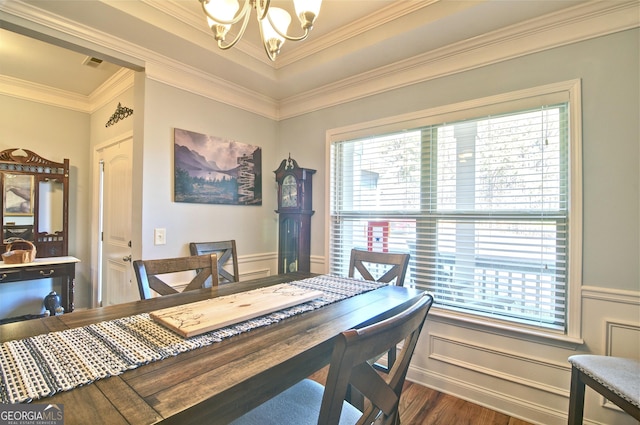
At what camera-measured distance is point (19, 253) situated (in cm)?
295

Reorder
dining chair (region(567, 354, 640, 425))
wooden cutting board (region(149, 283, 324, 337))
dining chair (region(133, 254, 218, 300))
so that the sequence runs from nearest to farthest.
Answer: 1. wooden cutting board (region(149, 283, 324, 337))
2. dining chair (region(567, 354, 640, 425))
3. dining chair (region(133, 254, 218, 300))

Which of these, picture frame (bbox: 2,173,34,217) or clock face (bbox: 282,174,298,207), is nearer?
clock face (bbox: 282,174,298,207)

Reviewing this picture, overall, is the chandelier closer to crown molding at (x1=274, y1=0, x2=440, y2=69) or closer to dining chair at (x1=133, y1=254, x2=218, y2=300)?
crown molding at (x1=274, y1=0, x2=440, y2=69)

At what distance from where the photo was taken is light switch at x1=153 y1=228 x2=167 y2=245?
2.35 m

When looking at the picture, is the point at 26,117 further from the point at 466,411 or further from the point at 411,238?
the point at 466,411

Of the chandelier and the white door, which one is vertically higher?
the chandelier

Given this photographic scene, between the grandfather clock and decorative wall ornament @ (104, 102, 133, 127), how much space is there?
1.54 metres

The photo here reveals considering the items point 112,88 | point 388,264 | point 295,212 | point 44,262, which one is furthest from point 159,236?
point 112,88

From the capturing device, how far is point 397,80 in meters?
2.46

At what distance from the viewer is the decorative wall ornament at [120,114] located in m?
2.90

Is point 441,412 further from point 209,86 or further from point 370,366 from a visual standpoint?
point 209,86

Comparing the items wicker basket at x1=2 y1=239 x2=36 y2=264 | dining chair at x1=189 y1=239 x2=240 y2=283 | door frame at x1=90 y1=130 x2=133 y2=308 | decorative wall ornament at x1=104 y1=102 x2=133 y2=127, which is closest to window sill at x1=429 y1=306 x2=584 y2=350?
dining chair at x1=189 y1=239 x2=240 y2=283

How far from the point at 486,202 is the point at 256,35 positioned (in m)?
2.13

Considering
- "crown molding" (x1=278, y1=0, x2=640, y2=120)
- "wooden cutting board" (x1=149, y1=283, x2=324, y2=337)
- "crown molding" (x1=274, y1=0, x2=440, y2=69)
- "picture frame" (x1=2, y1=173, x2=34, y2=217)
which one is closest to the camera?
"wooden cutting board" (x1=149, y1=283, x2=324, y2=337)
